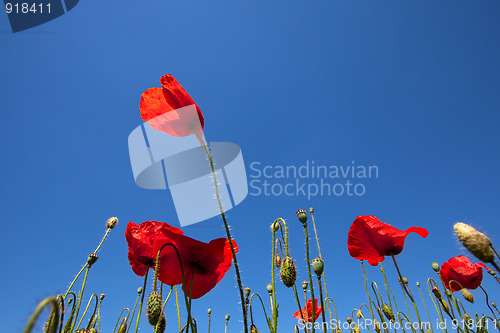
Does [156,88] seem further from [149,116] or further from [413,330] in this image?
[413,330]

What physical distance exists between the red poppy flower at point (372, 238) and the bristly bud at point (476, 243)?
139cm

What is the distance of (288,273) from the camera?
1.27 m

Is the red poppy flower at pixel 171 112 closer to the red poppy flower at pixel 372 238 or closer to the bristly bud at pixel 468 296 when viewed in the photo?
the red poppy flower at pixel 372 238

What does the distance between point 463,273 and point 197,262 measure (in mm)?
2569

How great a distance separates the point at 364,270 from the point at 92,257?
2.10 metres

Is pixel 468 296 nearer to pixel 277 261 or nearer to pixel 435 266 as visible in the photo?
pixel 435 266

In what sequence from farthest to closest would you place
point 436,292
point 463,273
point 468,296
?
point 463,273, point 436,292, point 468,296

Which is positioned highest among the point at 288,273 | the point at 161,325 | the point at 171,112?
the point at 171,112

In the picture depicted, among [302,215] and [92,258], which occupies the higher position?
[302,215]

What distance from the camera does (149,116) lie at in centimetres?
147

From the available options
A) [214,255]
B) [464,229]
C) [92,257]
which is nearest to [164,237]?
[214,255]

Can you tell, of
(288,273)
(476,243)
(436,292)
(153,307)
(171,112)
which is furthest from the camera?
(436,292)

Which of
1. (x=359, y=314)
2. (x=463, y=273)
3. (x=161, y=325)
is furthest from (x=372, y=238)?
(x=161, y=325)

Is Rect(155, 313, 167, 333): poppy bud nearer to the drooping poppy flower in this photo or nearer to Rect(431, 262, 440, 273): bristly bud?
the drooping poppy flower
